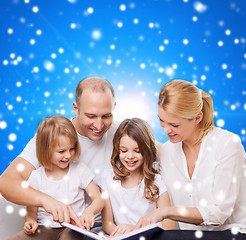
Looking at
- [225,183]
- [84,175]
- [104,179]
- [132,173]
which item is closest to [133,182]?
[132,173]

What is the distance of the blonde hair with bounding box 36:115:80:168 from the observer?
5.84 ft

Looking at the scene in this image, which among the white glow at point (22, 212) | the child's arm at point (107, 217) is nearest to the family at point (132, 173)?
the child's arm at point (107, 217)

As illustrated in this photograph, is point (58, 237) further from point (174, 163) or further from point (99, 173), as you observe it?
point (174, 163)

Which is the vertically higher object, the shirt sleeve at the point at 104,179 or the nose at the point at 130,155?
the nose at the point at 130,155

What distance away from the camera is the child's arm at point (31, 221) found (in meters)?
1.70

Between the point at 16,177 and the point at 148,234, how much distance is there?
30.9 inches

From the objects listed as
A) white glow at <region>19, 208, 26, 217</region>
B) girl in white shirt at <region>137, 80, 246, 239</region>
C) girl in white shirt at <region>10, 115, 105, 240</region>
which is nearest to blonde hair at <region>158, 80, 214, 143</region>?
girl in white shirt at <region>137, 80, 246, 239</region>

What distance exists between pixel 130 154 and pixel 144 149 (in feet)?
0.25

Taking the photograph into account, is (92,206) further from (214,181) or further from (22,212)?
(214,181)

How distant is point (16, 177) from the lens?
183 centimetres

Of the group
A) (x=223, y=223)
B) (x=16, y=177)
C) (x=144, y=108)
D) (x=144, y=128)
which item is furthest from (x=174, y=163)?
(x=144, y=108)

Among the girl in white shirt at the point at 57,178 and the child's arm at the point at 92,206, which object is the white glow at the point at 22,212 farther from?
the child's arm at the point at 92,206

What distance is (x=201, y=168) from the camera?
1.71m

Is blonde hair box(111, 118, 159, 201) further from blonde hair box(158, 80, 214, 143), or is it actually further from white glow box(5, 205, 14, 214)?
white glow box(5, 205, 14, 214)
